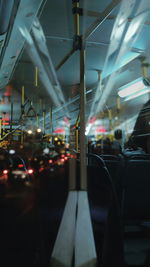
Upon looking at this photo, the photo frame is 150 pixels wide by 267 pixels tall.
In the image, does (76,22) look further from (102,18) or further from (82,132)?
(82,132)

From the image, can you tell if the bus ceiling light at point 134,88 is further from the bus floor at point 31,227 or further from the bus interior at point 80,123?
the bus floor at point 31,227

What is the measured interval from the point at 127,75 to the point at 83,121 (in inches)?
36.7

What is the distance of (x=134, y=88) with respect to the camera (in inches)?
72.9

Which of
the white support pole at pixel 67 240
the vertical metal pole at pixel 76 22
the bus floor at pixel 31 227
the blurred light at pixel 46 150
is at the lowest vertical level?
the bus floor at pixel 31 227

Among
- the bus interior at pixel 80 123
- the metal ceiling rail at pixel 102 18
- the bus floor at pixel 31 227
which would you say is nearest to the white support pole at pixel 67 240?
the bus interior at pixel 80 123

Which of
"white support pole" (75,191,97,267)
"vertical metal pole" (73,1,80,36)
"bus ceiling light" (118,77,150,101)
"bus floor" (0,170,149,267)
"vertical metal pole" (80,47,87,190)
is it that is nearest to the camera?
"white support pole" (75,191,97,267)

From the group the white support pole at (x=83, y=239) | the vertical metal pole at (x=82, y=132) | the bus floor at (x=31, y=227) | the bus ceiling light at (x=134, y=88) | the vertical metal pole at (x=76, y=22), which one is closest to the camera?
the white support pole at (x=83, y=239)

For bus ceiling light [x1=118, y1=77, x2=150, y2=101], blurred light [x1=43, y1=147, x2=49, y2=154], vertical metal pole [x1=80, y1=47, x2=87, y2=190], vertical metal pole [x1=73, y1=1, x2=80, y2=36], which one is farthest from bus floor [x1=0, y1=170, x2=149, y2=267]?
vertical metal pole [x1=73, y1=1, x2=80, y2=36]

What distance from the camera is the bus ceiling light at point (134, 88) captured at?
5.86 feet

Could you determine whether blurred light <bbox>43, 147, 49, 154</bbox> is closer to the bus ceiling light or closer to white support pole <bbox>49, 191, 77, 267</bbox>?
white support pole <bbox>49, 191, 77, 267</bbox>

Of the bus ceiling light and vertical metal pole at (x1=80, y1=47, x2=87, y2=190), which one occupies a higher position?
the bus ceiling light

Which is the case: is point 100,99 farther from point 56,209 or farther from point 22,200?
point 22,200

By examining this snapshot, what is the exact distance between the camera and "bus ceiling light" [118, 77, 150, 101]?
5.86 feet

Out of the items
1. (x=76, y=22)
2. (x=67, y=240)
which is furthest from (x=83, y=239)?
(x=76, y=22)
